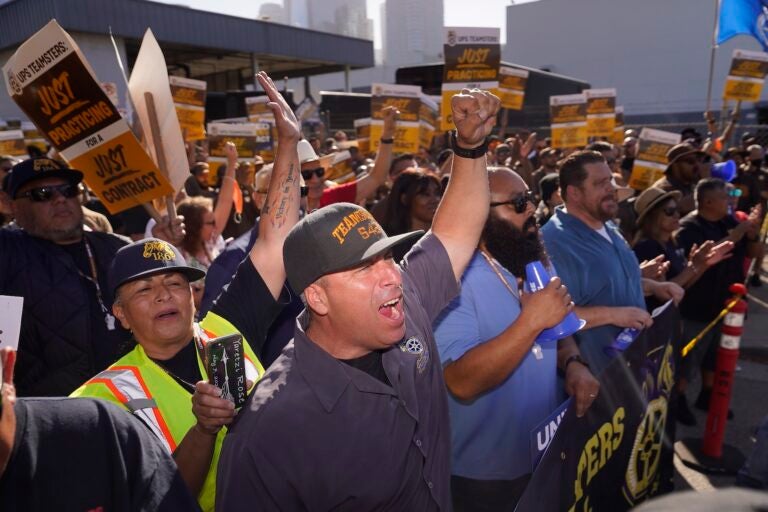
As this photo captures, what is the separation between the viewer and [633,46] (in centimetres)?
3234

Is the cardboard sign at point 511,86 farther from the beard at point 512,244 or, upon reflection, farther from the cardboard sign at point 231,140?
the beard at point 512,244

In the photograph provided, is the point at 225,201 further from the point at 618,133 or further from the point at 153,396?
the point at 618,133

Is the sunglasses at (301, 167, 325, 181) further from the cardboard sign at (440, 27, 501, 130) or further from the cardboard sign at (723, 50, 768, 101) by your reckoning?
the cardboard sign at (723, 50, 768, 101)

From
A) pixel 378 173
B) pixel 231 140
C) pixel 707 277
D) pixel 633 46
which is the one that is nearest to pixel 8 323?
pixel 378 173

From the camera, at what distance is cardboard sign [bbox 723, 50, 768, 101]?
9586mm

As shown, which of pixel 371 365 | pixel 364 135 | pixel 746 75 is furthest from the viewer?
pixel 364 135

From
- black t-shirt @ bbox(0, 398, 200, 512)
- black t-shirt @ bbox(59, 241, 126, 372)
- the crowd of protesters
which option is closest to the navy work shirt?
the crowd of protesters

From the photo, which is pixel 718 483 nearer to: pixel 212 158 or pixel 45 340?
pixel 45 340

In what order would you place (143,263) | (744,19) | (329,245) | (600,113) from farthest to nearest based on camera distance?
(600,113), (744,19), (143,263), (329,245)

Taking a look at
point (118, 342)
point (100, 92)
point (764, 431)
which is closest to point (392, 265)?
point (764, 431)

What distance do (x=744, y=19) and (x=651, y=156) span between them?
3712mm

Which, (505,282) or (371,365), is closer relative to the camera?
(371,365)

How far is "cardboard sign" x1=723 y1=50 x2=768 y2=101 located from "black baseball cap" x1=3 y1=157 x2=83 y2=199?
389 inches

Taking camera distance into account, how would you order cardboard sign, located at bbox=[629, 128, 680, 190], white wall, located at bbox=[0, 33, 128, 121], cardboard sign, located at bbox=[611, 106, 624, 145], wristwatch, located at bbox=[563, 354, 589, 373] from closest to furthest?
wristwatch, located at bbox=[563, 354, 589, 373], cardboard sign, located at bbox=[629, 128, 680, 190], cardboard sign, located at bbox=[611, 106, 624, 145], white wall, located at bbox=[0, 33, 128, 121]
